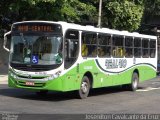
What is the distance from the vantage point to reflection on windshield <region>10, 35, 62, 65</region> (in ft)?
55.0

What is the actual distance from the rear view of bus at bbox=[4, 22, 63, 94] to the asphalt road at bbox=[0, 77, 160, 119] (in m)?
0.73

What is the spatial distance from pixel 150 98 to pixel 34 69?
17.3 ft

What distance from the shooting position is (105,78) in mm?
19984

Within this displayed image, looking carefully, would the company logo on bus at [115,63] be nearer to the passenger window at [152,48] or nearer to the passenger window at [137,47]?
the passenger window at [137,47]

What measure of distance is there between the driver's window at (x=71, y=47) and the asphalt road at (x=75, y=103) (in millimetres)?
1429

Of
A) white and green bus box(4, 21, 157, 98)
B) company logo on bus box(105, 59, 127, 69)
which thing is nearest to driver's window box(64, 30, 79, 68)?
white and green bus box(4, 21, 157, 98)

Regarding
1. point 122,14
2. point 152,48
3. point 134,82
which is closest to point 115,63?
point 134,82

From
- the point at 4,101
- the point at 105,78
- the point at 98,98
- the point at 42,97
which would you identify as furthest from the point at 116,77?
the point at 4,101

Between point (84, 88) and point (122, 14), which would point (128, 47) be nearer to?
point (84, 88)

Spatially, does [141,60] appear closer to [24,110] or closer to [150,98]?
[150,98]

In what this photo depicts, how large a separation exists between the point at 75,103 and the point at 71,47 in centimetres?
204

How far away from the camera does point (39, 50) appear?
16891 millimetres

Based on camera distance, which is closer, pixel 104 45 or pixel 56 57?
pixel 56 57

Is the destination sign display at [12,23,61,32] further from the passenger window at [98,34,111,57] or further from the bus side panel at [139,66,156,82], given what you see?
the bus side panel at [139,66,156,82]
